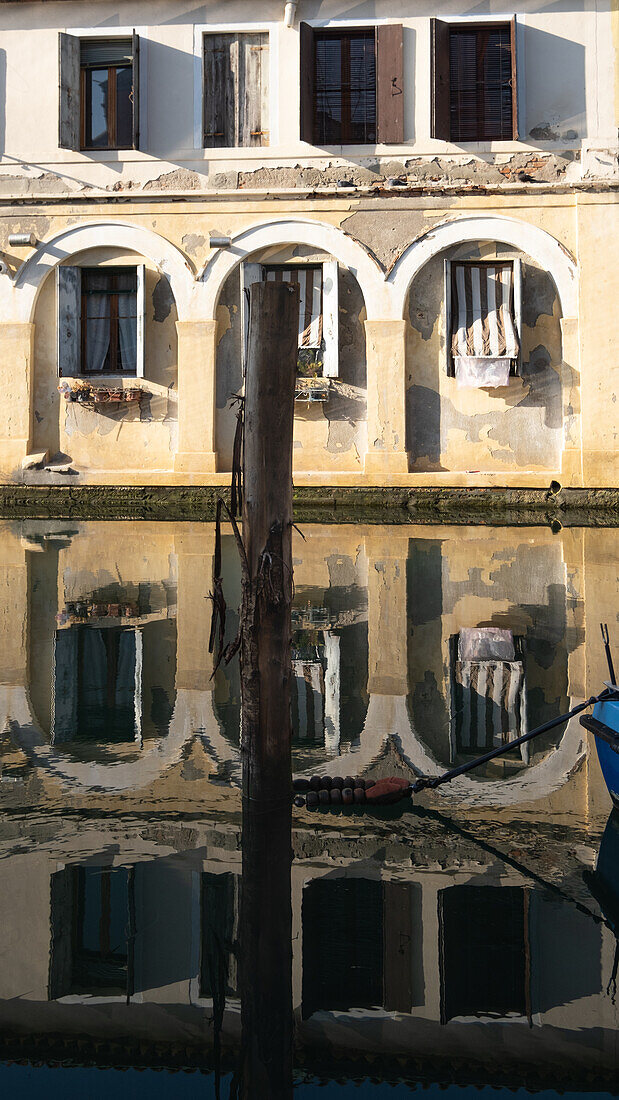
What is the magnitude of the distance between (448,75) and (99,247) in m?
6.00

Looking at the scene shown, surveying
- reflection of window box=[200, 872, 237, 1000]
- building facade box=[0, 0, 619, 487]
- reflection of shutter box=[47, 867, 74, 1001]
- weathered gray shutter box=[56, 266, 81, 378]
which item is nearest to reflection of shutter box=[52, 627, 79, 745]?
reflection of shutter box=[47, 867, 74, 1001]

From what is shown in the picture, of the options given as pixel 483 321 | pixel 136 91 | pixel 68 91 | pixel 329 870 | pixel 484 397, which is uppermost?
pixel 68 91

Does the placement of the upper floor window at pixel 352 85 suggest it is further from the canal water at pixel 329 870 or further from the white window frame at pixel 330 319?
the canal water at pixel 329 870

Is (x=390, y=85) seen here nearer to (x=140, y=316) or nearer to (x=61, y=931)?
(x=140, y=316)

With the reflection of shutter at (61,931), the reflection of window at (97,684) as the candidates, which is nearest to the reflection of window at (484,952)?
the reflection of shutter at (61,931)

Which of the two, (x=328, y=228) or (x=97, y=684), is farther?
(x=328, y=228)

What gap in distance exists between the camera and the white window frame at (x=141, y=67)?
16.4 metres

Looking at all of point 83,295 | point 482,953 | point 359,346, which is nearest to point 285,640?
point 482,953

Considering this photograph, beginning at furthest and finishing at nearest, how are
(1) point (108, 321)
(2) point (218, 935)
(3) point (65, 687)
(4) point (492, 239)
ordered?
(1) point (108, 321) → (4) point (492, 239) → (3) point (65, 687) → (2) point (218, 935)

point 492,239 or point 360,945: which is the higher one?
point 492,239

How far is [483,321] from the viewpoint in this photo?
53.1ft

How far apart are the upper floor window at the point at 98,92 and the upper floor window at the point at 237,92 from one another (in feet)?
3.77

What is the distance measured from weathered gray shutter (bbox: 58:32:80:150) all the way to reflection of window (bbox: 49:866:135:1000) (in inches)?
593

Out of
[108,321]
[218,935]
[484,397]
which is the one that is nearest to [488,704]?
[218,935]
